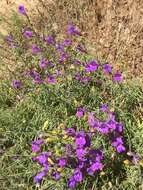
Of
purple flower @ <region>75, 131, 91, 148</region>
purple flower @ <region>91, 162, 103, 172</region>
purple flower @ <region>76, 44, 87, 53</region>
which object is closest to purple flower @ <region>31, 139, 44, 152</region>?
purple flower @ <region>75, 131, 91, 148</region>

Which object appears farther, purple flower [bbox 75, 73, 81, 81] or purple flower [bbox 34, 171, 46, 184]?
purple flower [bbox 75, 73, 81, 81]

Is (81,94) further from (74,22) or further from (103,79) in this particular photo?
(74,22)

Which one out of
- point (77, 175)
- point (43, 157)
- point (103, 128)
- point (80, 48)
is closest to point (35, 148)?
point (43, 157)

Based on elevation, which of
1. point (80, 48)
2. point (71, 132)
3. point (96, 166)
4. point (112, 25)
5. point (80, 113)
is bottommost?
point (96, 166)

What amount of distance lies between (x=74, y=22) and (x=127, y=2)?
540 millimetres

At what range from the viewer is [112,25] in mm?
4344

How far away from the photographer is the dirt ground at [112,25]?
4169 mm

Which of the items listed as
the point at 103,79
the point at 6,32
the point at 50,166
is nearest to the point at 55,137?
the point at 50,166

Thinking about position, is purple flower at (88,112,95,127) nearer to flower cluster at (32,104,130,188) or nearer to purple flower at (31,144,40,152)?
flower cluster at (32,104,130,188)

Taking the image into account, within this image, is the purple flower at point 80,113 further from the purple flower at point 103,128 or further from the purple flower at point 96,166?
the purple flower at point 96,166

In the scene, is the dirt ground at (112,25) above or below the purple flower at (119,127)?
above

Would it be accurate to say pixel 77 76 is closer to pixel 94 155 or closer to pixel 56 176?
pixel 94 155

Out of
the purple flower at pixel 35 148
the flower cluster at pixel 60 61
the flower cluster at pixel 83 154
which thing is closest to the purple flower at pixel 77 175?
the flower cluster at pixel 83 154

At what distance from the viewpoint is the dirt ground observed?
4.17m
